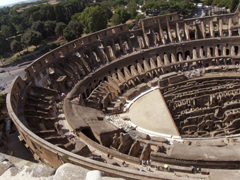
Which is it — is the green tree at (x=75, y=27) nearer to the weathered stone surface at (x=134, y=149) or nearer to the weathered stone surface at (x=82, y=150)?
the weathered stone surface at (x=134, y=149)

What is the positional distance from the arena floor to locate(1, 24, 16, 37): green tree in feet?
196

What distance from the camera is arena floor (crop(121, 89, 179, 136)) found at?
84.1ft

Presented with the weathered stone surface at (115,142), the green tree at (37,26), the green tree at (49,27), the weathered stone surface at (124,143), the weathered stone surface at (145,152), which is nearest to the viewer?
the weathered stone surface at (145,152)

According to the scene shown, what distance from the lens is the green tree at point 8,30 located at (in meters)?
69.8

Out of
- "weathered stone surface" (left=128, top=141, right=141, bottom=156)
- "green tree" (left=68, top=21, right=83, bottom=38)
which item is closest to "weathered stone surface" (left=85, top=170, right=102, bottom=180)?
"weathered stone surface" (left=128, top=141, right=141, bottom=156)

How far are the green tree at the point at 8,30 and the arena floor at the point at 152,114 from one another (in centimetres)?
5980

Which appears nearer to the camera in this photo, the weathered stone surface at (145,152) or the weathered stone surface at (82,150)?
the weathered stone surface at (82,150)

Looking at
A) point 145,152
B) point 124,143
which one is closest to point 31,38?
point 124,143

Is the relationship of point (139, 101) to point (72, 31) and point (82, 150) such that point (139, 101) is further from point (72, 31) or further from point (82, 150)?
point (72, 31)

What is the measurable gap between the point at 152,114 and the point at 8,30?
64282 mm

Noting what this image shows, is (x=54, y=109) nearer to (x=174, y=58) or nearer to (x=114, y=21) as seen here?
(x=174, y=58)

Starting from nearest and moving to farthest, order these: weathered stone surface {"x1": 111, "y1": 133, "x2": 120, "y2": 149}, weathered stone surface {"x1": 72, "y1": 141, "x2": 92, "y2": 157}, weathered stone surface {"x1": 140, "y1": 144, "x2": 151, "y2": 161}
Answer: weathered stone surface {"x1": 72, "y1": 141, "x2": 92, "y2": 157} → weathered stone surface {"x1": 140, "y1": 144, "x2": 151, "y2": 161} → weathered stone surface {"x1": 111, "y1": 133, "x2": 120, "y2": 149}

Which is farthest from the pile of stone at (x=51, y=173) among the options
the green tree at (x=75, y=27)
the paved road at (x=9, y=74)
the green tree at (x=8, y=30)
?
the green tree at (x=8, y=30)

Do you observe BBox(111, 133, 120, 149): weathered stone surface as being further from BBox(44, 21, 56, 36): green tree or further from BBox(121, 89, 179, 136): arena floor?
BBox(44, 21, 56, 36): green tree
